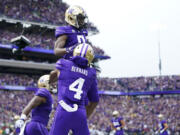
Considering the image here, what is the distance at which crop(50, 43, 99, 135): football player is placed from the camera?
443cm

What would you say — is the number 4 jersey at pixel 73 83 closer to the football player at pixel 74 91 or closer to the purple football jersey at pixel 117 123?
the football player at pixel 74 91

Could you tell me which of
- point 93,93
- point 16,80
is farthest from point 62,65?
point 16,80

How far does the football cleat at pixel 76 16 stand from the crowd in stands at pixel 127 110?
1814 cm

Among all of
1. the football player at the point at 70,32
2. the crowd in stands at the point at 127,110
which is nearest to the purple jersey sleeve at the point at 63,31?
the football player at the point at 70,32

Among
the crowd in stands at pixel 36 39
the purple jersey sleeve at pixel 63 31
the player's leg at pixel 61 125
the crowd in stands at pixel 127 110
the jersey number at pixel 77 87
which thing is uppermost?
the purple jersey sleeve at pixel 63 31

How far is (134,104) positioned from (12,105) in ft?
54.1

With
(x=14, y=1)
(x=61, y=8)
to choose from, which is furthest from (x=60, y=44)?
(x=61, y=8)

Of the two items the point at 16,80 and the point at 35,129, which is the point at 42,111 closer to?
the point at 35,129

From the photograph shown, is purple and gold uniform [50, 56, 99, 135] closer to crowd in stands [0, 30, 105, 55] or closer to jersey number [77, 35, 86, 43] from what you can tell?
jersey number [77, 35, 86, 43]

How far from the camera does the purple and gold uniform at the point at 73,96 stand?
442 cm

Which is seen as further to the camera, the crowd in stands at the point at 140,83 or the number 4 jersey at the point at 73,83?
the crowd in stands at the point at 140,83

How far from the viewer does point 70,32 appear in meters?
5.30

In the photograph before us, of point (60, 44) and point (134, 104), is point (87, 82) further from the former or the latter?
point (134, 104)

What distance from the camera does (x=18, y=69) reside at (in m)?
38.7
